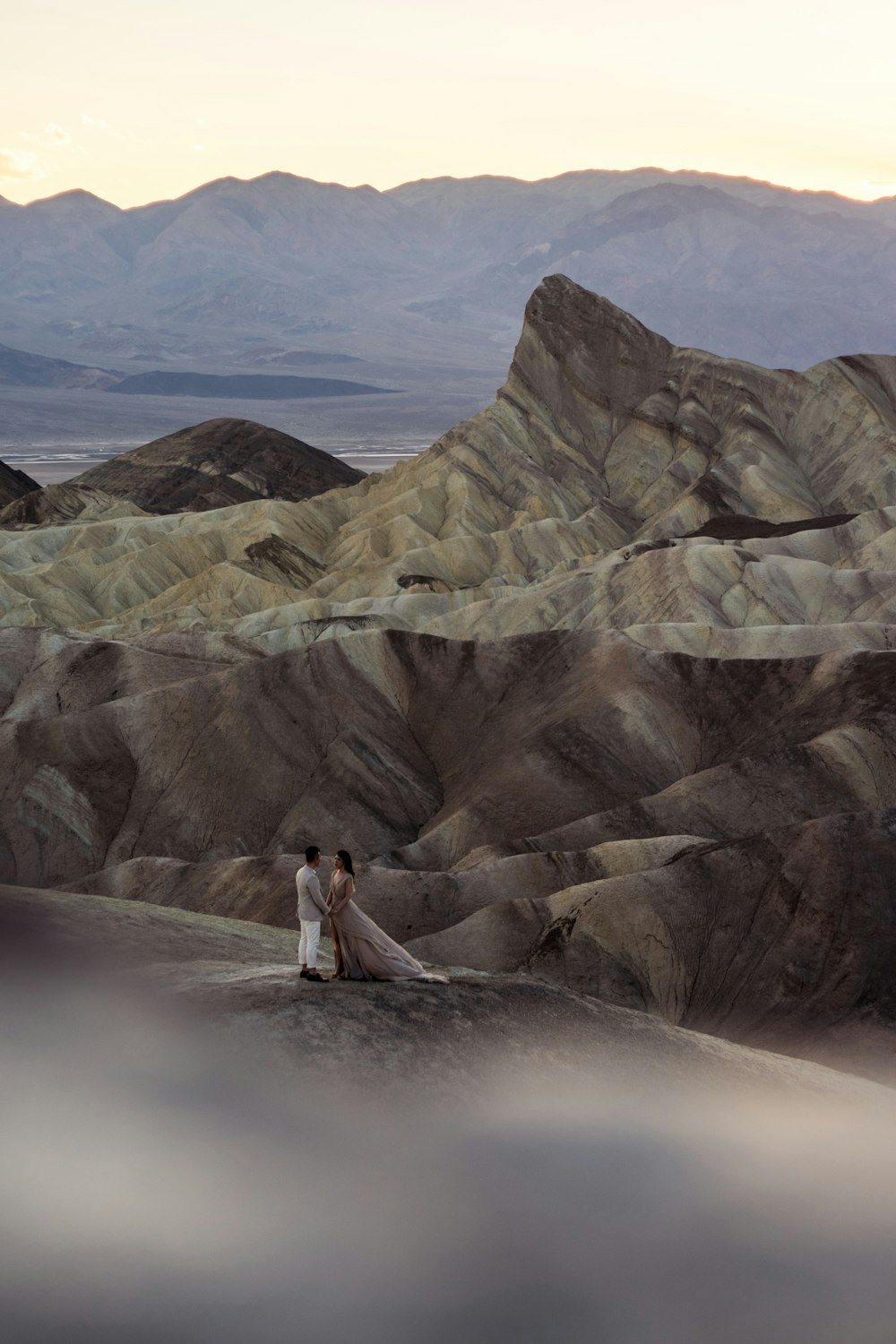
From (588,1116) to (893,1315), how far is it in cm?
368

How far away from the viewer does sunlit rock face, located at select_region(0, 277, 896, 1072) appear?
27734mm

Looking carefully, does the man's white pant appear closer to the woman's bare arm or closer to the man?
the man

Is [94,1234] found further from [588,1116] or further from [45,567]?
[45,567]

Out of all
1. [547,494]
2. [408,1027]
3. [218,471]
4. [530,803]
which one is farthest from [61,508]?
[408,1027]

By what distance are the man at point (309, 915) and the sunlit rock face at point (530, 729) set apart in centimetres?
960

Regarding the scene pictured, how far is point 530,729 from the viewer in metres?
45.1

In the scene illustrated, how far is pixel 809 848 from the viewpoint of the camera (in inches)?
1115

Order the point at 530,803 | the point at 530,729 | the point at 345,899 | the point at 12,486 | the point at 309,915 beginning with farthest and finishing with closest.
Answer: the point at 12,486 → the point at 530,729 → the point at 530,803 → the point at 309,915 → the point at 345,899

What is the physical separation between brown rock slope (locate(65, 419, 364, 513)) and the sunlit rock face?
30.3 metres

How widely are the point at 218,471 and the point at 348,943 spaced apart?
375 feet

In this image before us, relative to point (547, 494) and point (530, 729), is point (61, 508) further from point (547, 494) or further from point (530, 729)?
point (530, 729)

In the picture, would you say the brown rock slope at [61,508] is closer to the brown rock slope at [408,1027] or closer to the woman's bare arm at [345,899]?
the brown rock slope at [408,1027]

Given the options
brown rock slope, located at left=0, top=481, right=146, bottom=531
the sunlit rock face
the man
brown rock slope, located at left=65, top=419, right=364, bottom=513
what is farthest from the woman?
brown rock slope, located at left=65, top=419, right=364, bottom=513

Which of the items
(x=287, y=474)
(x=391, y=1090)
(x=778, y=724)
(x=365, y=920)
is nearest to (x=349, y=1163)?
(x=391, y=1090)
